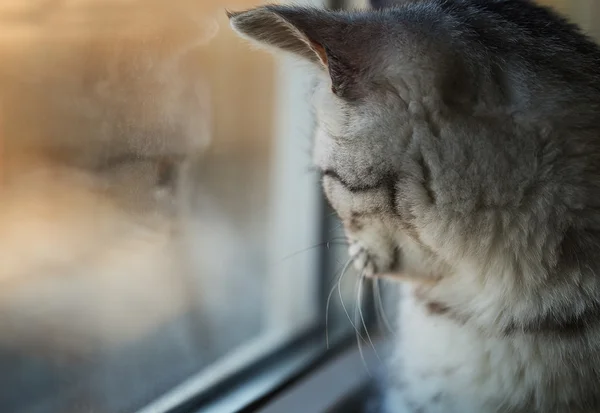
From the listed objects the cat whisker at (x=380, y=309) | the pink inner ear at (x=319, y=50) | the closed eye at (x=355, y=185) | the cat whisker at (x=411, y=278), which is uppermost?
the pink inner ear at (x=319, y=50)

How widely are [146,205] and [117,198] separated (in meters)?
0.06

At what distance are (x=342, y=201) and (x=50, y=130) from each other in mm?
333

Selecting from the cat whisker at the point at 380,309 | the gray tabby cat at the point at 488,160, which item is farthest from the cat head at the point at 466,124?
the cat whisker at the point at 380,309

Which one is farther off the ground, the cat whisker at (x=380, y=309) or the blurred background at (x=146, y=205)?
the blurred background at (x=146, y=205)

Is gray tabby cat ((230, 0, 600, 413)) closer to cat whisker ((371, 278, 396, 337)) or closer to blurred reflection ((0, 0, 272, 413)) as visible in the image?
blurred reflection ((0, 0, 272, 413))

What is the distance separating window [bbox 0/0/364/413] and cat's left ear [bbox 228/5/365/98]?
8.0 inches

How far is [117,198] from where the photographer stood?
831mm

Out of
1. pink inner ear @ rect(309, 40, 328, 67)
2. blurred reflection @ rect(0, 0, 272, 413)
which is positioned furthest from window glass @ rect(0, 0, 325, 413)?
pink inner ear @ rect(309, 40, 328, 67)

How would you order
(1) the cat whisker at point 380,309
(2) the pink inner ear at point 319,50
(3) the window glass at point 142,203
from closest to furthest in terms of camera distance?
(2) the pink inner ear at point 319,50 < (3) the window glass at point 142,203 < (1) the cat whisker at point 380,309

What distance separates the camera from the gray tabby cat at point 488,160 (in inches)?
25.0

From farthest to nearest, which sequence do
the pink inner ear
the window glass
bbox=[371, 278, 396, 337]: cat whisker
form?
bbox=[371, 278, 396, 337]: cat whisker → the window glass → the pink inner ear

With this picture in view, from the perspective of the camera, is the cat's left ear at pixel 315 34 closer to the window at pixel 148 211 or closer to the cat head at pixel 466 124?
the cat head at pixel 466 124

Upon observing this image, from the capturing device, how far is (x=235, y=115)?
1046 mm

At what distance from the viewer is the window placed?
719 millimetres
